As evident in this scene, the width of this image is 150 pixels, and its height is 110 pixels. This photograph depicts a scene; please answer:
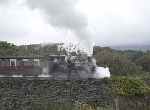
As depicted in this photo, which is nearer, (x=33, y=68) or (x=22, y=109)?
(x=22, y=109)

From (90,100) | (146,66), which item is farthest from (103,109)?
(146,66)

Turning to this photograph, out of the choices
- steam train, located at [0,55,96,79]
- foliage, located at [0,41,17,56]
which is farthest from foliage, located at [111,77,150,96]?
foliage, located at [0,41,17,56]

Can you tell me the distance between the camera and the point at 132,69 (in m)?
22.5

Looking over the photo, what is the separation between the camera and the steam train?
17.1m

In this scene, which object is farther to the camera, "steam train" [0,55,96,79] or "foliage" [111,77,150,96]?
"steam train" [0,55,96,79]

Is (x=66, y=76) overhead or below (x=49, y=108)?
overhead

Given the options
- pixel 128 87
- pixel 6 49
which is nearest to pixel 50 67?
pixel 128 87

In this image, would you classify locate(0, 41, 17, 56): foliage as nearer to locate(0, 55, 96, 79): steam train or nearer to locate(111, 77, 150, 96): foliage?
locate(0, 55, 96, 79): steam train

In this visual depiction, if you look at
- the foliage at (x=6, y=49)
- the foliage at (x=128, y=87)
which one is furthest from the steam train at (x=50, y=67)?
the foliage at (x=6, y=49)

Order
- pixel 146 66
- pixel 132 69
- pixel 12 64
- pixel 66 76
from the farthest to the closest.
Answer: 1. pixel 146 66
2. pixel 132 69
3. pixel 12 64
4. pixel 66 76

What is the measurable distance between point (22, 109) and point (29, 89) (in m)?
0.90

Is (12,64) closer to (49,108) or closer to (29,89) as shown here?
(29,89)

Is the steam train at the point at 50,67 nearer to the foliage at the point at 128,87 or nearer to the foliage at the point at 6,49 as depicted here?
the foliage at the point at 128,87

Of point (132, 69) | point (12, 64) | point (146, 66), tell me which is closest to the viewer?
point (12, 64)
